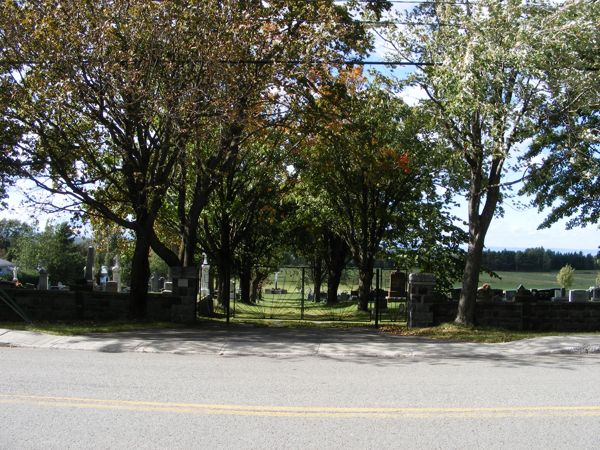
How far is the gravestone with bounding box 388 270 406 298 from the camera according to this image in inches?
850

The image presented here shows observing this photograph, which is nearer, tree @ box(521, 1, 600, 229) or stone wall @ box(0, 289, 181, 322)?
tree @ box(521, 1, 600, 229)

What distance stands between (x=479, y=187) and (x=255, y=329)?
257 inches

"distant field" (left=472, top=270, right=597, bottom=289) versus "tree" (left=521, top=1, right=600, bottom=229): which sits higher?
"tree" (left=521, top=1, right=600, bottom=229)

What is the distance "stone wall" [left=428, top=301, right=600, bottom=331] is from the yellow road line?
9488mm

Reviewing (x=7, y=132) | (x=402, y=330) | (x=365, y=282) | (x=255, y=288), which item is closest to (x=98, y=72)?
(x=7, y=132)

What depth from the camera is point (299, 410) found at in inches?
265

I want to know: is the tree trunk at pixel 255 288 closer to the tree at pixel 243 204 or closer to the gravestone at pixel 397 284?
the tree at pixel 243 204

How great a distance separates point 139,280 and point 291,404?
33.8ft

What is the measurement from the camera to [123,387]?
7.77 meters

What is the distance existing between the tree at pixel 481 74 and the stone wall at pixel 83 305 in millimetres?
8662

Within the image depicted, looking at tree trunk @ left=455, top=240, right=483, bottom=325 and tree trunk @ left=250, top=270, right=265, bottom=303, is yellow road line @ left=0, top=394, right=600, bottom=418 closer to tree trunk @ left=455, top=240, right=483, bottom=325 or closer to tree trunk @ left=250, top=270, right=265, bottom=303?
tree trunk @ left=455, top=240, right=483, bottom=325

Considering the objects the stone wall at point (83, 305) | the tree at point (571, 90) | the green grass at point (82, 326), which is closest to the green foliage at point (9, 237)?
the stone wall at point (83, 305)

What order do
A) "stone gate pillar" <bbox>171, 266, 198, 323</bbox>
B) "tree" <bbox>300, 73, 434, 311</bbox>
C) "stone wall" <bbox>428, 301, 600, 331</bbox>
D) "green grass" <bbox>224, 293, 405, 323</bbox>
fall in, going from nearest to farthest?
1. "stone gate pillar" <bbox>171, 266, 198, 323</bbox>
2. "stone wall" <bbox>428, 301, 600, 331</bbox>
3. "tree" <bbox>300, 73, 434, 311</bbox>
4. "green grass" <bbox>224, 293, 405, 323</bbox>

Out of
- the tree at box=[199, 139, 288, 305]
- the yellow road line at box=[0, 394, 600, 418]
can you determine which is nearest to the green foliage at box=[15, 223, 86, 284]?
the tree at box=[199, 139, 288, 305]
